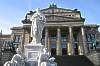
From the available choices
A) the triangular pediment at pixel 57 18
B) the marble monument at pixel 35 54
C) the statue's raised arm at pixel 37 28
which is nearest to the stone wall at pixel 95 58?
the statue's raised arm at pixel 37 28

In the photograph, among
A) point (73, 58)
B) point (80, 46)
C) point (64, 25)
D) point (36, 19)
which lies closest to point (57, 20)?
point (64, 25)

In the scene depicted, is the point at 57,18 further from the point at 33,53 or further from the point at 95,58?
the point at 33,53

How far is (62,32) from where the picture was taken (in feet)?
199

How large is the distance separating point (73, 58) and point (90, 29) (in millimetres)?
33923

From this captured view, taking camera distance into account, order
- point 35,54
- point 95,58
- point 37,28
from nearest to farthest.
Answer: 1. point 35,54
2. point 37,28
3. point 95,58

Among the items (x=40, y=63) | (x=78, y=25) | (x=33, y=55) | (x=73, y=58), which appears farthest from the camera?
(x=78, y=25)

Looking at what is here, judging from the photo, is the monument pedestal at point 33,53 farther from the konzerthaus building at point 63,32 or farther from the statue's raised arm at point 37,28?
the konzerthaus building at point 63,32

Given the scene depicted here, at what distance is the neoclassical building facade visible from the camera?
55.9 metres

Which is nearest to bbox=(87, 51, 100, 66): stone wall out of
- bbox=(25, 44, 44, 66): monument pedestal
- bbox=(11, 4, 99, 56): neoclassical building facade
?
bbox=(25, 44, 44, 66): monument pedestal

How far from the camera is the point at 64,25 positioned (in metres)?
56.5

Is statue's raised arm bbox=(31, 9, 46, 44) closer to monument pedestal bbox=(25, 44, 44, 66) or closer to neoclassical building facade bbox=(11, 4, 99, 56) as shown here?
monument pedestal bbox=(25, 44, 44, 66)

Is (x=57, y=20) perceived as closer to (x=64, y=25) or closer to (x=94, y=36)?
(x=64, y=25)

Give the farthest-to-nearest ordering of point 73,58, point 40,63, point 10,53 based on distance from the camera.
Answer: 1. point 73,58
2. point 10,53
3. point 40,63

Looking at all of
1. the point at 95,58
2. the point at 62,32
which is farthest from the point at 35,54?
the point at 62,32
